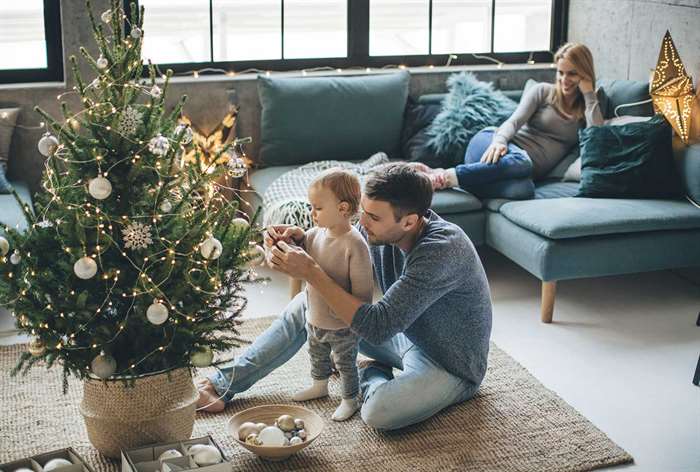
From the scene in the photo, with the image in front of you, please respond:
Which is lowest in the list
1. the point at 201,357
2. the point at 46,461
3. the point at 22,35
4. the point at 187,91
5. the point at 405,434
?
the point at 405,434

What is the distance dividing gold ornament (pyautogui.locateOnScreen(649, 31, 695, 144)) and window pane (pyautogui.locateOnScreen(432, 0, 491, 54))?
1167 millimetres

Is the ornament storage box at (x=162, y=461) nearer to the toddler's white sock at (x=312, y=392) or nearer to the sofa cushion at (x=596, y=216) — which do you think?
the toddler's white sock at (x=312, y=392)

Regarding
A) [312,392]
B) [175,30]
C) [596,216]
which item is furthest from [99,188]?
[175,30]

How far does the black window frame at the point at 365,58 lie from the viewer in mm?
5215

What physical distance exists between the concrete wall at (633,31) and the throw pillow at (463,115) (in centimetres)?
67

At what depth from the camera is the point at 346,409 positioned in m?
3.14

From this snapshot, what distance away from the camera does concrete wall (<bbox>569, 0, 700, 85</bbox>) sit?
15.4 feet

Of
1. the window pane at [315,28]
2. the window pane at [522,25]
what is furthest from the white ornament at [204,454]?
the window pane at [522,25]

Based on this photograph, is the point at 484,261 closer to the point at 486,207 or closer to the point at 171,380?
the point at 486,207

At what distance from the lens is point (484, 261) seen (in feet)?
15.9

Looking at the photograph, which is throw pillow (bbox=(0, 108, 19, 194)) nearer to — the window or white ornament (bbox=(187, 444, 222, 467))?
the window

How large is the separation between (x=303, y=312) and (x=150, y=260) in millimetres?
694

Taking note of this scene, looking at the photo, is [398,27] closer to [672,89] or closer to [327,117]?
[327,117]

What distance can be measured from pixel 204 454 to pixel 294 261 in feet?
2.06
